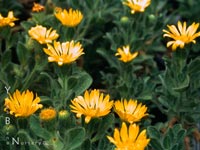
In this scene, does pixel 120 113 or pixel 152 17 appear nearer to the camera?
pixel 120 113

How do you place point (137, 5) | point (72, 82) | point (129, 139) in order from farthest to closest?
point (137, 5) < point (72, 82) < point (129, 139)

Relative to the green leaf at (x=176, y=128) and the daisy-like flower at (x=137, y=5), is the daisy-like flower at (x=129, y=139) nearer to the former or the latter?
the green leaf at (x=176, y=128)

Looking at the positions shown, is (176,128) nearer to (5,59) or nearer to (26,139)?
(26,139)

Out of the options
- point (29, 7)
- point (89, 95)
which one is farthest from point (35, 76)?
point (29, 7)

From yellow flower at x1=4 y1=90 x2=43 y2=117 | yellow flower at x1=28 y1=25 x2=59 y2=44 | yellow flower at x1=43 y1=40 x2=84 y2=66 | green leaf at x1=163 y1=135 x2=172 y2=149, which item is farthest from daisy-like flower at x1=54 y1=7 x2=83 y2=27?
green leaf at x1=163 y1=135 x2=172 y2=149

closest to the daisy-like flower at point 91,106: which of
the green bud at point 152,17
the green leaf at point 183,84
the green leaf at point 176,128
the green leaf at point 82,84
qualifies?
the green leaf at point 82,84

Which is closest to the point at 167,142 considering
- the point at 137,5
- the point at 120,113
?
the point at 120,113

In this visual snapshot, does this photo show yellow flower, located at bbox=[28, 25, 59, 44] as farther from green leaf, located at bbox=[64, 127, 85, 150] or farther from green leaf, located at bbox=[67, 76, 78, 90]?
green leaf, located at bbox=[64, 127, 85, 150]
